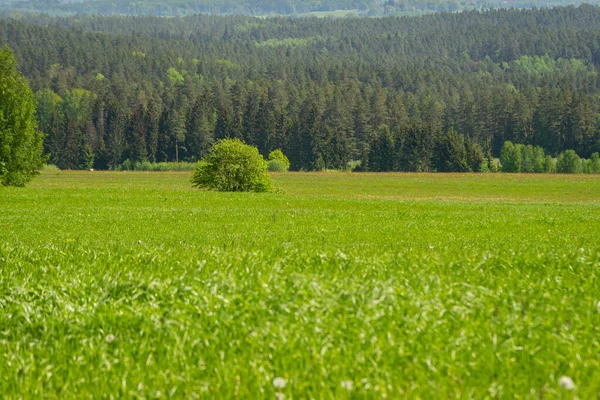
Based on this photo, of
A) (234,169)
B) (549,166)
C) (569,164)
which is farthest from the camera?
(549,166)

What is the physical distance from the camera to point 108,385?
19.9 ft

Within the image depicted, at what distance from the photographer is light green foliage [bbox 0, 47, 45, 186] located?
54.4 m

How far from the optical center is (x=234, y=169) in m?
58.7

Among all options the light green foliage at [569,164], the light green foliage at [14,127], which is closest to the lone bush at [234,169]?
the light green foliage at [14,127]

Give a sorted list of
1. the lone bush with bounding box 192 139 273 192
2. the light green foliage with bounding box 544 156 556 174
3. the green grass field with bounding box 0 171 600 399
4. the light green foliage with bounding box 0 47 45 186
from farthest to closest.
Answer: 1. the light green foliage with bounding box 544 156 556 174
2. the lone bush with bounding box 192 139 273 192
3. the light green foliage with bounding box 0 47 45 186
4. the green grass field with bounding box 0 171 600 399

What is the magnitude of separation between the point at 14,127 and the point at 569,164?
106785mm

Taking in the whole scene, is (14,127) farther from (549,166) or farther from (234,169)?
(549,166)

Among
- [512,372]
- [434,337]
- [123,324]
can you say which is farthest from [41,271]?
[512,372]

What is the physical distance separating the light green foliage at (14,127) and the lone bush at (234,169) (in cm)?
1427

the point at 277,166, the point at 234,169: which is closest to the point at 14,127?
the point at 234,169

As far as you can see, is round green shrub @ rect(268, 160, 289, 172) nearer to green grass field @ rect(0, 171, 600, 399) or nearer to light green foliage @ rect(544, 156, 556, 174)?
light green foliage @ rect(544, 156, 556, 174)

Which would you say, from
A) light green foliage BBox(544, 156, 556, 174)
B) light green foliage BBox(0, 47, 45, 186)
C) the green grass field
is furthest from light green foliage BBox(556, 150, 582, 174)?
the green grass field

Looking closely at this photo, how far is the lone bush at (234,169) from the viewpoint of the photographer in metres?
58.8

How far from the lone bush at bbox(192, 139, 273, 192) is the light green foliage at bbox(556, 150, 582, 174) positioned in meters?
90.8
